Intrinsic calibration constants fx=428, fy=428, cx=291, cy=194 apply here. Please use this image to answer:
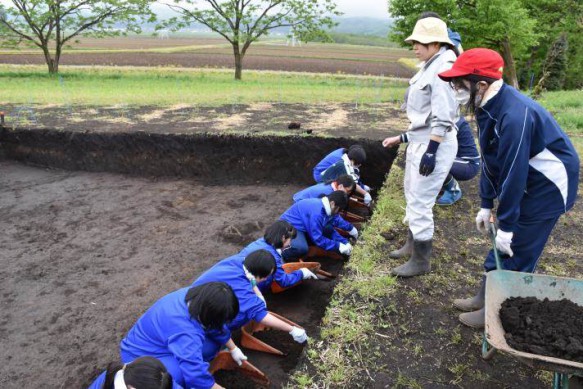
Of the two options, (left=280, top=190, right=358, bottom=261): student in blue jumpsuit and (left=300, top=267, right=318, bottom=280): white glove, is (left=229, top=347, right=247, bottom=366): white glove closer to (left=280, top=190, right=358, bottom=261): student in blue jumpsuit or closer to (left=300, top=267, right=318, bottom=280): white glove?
(left=300, top=267, right=318, bottom=280): white glove

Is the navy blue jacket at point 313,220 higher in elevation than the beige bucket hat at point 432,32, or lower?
lower

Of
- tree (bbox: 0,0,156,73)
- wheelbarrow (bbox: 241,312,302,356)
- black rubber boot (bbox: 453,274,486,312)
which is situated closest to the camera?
black rubber boot (bbox: 453,274,486,312)

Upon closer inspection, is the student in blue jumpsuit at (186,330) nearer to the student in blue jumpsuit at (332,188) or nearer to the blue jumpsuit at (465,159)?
the student in blue jumpsuit at (332,188)

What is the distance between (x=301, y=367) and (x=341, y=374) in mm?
288

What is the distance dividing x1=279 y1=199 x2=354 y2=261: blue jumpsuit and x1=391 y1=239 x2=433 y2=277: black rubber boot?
1541mm

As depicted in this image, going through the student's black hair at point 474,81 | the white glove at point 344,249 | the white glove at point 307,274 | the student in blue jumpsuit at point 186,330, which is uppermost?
the student's black hair at point 474,81

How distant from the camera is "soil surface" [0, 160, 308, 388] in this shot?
14.5ft

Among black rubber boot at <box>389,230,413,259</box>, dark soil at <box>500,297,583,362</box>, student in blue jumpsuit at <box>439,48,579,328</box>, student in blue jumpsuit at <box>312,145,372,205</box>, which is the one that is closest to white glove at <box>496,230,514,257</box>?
student in blue jumpsuit at <box>439,48,579,328</box>

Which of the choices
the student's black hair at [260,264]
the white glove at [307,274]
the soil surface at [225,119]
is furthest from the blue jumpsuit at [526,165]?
the soil surface at [225,119]

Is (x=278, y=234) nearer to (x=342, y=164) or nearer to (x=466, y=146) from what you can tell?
(x=342, y=164)

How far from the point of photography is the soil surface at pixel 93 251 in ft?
14.5

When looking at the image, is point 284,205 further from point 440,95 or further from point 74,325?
point 440,95

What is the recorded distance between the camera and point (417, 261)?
13.2 feet

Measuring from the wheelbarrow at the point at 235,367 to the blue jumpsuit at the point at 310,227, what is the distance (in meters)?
1.98
